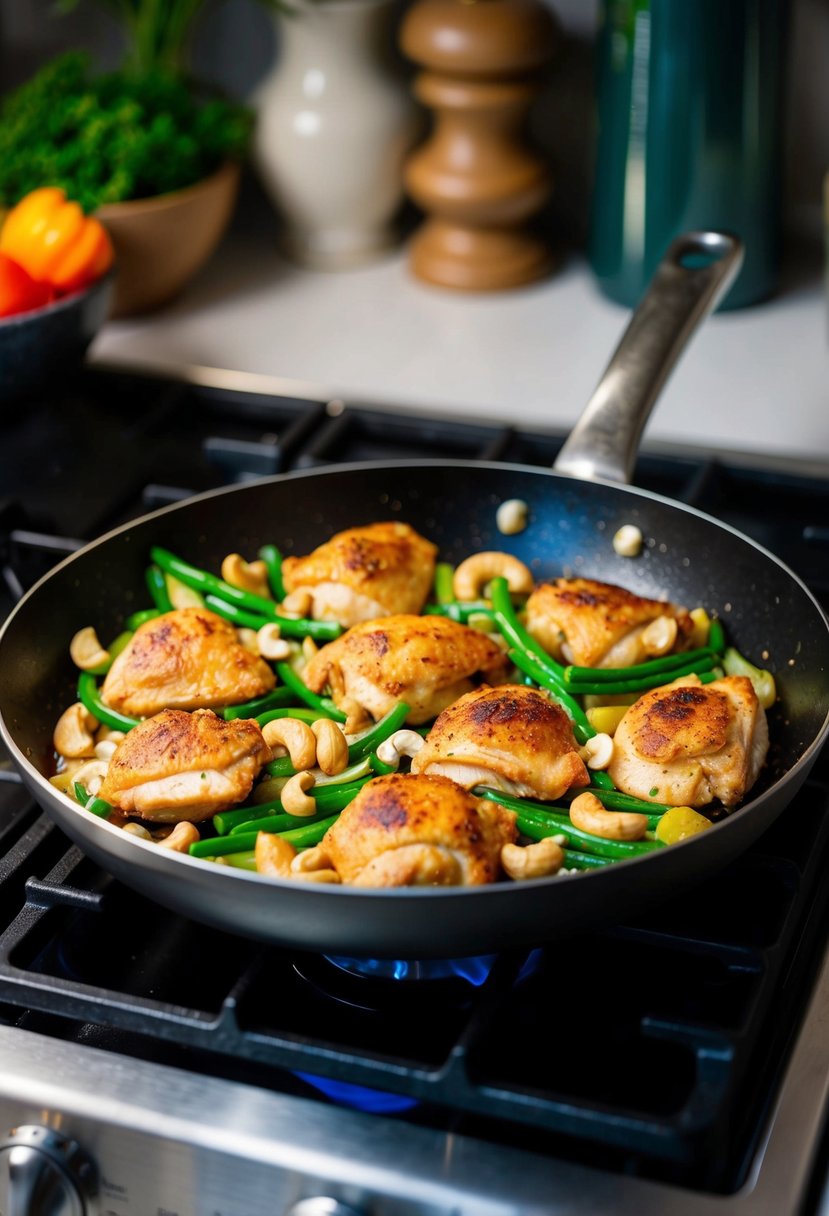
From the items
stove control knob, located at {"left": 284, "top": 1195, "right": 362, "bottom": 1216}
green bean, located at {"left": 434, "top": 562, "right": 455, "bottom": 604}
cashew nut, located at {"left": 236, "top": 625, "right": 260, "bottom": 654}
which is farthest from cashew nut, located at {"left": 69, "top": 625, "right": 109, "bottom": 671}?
stove control knob, located at {"left": 284, "top": 1195, "right": 362, "bottom": 1216}

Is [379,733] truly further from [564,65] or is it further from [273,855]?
[564,65]

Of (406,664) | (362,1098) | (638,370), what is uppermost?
(638,370)

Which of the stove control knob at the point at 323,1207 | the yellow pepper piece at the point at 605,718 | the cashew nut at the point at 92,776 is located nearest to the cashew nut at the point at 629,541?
the yellow pepper piece at the point at 605,718

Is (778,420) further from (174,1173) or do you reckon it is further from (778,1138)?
(174,1173)

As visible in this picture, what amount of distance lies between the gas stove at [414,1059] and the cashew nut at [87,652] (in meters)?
0.13

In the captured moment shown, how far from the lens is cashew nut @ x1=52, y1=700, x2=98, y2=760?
3.85 feet

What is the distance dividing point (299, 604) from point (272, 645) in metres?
0.07

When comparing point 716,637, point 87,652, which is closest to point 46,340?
point 87,652

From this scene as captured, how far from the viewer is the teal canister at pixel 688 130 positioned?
1.73m

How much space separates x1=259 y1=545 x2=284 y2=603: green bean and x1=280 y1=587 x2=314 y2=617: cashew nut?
6 cm

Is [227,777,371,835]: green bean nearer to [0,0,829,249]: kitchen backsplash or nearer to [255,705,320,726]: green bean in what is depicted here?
[255,705,320,726]: green bean

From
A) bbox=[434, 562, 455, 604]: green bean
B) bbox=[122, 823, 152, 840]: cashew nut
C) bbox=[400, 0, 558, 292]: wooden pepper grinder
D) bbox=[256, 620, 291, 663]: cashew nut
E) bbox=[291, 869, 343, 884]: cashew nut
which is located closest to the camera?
Answer: bbox=[291, 869, 343, 884]: cashew nut

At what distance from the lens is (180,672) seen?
1.19 metres

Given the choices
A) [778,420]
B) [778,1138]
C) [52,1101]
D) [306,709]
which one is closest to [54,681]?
[306,709]
